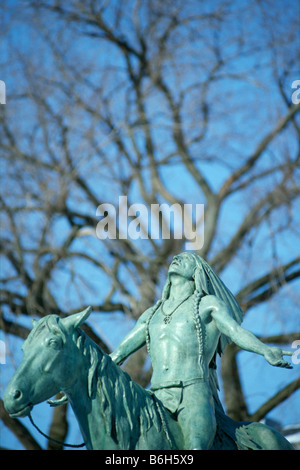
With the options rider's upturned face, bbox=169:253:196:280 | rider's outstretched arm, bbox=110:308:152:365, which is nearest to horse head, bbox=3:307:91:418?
rider's outstretched arm, bbox=110:308:152:365

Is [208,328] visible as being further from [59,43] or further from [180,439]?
[59,43]

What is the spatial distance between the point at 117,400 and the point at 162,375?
404 mm

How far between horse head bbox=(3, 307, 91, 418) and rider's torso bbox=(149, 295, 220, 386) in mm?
535

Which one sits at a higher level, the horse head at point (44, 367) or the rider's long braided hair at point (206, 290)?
the rider's long braided hair at point (206, 290)

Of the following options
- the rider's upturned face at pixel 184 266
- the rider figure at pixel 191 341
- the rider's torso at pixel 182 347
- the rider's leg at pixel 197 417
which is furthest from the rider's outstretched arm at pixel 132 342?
the rider's leg at pixel 197 417

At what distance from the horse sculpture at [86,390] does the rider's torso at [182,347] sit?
0.23 meters

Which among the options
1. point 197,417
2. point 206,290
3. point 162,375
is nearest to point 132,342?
point 162,375

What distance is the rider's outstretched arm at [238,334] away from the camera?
3.55 metres

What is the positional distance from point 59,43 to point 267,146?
2.87 metres

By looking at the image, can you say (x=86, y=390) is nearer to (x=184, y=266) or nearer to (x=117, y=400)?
(x=117, y=400)

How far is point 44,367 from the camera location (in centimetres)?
344

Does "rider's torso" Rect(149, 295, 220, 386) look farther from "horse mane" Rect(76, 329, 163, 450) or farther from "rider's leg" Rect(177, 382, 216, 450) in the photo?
"horse mane" Rect(76, 329, 163, 450)

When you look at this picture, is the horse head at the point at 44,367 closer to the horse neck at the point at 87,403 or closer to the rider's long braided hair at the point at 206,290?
the horse neck at the point at 87,403
